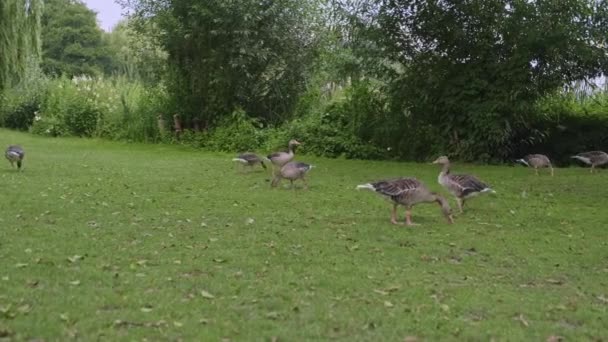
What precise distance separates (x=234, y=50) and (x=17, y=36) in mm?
8470

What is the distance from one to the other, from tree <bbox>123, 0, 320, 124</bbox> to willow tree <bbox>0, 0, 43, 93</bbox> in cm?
389

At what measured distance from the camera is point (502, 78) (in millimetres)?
19203

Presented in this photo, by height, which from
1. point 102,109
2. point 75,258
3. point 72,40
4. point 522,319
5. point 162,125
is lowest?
point 75,258

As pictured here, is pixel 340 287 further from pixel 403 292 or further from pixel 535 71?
pixel 535 71

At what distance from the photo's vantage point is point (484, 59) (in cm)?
1966

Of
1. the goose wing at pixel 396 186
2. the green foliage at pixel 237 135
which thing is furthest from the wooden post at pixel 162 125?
the goose wing at pixel 396 186

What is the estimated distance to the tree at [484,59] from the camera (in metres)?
18.4

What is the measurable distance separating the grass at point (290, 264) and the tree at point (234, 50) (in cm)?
1092

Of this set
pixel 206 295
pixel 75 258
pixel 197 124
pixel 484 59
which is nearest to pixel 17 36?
pixel 197 124

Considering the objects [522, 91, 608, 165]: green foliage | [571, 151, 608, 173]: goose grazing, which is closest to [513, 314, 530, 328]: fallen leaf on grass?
[571, 151, 608, 173]: goose grazing

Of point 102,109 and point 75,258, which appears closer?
point 75,258

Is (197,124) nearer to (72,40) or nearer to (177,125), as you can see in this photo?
(177,125)

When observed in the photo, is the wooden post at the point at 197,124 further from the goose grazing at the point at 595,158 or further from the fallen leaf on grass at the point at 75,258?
the fallen leaf on grass at the point at 75,258

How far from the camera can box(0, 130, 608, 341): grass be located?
5688 mm
